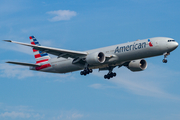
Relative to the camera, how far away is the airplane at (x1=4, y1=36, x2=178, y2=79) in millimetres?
47094

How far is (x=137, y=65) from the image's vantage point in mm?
55875

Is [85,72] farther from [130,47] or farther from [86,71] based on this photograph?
[130,47]

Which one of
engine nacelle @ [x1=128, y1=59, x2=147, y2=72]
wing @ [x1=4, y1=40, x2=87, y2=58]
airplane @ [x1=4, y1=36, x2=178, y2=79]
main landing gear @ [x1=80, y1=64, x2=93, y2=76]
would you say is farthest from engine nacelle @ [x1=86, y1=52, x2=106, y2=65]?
engine nacelle @ [x1=128, y1=59, x2=147, y2=72]

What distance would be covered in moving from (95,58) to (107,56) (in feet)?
6.79

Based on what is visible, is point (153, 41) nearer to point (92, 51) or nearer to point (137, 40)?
point (137, 40)

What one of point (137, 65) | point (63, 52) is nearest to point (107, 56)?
point (63, 52)

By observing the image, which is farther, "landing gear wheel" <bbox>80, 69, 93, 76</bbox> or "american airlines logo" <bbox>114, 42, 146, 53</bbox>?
"landing gear wheel" <bbox>80, 69, 93, 76</bbox>

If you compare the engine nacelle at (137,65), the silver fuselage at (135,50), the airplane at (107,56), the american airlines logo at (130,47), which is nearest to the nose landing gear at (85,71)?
the airplane at (107,56)

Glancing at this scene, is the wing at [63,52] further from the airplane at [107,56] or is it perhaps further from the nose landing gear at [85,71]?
the nose landing gear at [85,71]

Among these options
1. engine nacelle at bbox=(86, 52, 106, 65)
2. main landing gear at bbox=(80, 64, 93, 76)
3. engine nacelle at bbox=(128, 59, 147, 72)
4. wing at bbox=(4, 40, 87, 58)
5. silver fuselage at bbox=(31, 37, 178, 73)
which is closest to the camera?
silver fuselage at bbox=(31, 37, 178, 73)

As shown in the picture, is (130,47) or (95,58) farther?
(95,58)

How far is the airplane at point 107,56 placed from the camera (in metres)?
47.1

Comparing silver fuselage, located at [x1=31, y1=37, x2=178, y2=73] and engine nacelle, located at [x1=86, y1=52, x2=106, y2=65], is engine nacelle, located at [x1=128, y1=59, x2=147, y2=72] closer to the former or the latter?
silver fuselage, located at [x1=31, y1=37, x2=178, y2=73]

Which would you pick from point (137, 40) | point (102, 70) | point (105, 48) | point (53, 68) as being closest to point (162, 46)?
point (137, 40)
